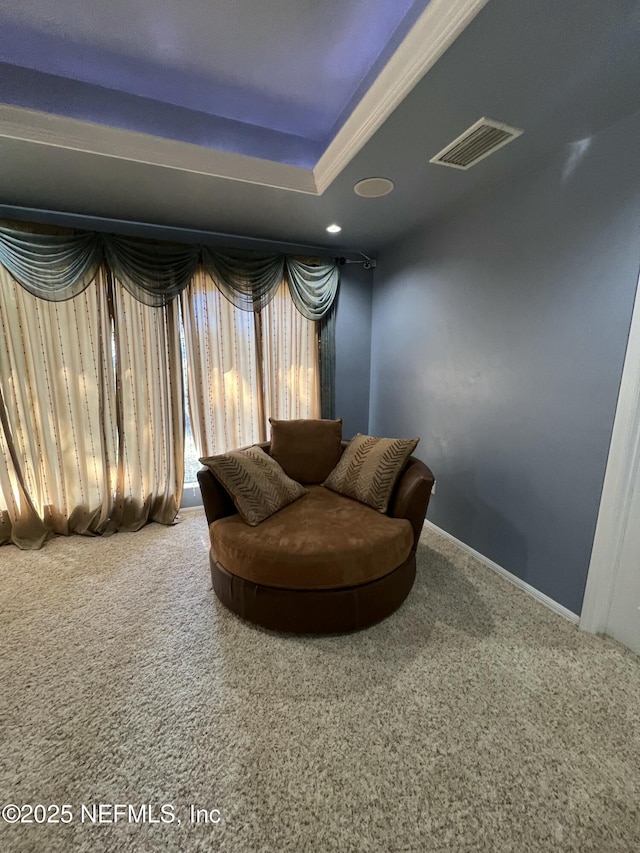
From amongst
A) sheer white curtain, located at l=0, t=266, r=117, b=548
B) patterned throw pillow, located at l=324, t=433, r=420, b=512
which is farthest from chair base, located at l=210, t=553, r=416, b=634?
sheer white curtain, located at l=0, t=266, r=117, b=548

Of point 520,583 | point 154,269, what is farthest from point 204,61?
point 520,583

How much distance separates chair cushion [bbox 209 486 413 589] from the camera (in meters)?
1.67

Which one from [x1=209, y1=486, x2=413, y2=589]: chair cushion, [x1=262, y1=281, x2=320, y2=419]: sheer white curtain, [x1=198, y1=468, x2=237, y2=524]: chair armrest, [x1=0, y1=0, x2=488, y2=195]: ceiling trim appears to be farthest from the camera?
[x1=262, y1=281, x2=320, y2=419]: sheer white curtain

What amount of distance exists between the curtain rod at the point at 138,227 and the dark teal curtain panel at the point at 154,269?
139 mm

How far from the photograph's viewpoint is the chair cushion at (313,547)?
1.67 metres

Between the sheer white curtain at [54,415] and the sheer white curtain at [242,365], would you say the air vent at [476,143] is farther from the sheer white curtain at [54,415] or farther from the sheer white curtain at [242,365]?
the sheer white curtain at [54,415]

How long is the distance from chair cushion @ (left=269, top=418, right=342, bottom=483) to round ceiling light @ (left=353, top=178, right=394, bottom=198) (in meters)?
1.50

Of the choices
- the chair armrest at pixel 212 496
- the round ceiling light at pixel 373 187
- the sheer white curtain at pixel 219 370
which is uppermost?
the round ceiling light at pixel 373 187

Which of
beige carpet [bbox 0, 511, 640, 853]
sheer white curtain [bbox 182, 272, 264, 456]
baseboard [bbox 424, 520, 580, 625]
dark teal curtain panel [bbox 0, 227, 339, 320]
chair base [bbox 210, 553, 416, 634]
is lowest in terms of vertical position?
beige carpet [bbox 0, 511, 640, 853]

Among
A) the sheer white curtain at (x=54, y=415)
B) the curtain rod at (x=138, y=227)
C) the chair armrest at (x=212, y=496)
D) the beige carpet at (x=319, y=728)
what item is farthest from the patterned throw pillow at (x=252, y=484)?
the curtain rod at (x=138, y=227)

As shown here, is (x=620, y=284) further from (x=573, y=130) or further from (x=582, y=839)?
(x=582, y=839)

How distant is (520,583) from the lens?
2.11 metres

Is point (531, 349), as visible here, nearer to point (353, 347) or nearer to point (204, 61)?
point (353, 347)

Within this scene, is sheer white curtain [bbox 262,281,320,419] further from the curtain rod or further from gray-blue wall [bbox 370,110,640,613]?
gray-blue wall [bbox 370,110,640,613]
